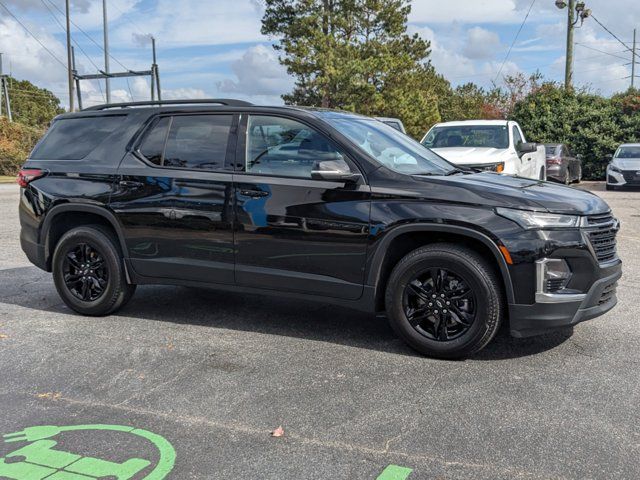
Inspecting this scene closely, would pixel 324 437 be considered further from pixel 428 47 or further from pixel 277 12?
pixel 428 47

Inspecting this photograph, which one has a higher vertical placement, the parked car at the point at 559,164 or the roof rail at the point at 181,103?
the roof rail at the point at 181,103

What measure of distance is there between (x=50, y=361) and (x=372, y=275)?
2.41 metres

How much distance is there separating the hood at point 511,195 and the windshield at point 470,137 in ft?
24.5

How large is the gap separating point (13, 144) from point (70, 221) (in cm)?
2963

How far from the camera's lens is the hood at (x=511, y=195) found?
14.0ft

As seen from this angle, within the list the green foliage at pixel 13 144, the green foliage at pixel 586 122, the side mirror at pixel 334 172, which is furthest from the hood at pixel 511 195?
the green foliage at pixel 13 144

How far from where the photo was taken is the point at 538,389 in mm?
3979

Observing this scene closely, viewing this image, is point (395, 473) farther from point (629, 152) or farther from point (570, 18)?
point (570, 18)

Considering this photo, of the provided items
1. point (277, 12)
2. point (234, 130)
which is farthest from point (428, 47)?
point (234, 130)

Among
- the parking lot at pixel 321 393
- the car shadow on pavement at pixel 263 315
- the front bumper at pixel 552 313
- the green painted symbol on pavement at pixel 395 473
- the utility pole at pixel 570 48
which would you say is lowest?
the green painted symbol on pavement at pixel 395 473

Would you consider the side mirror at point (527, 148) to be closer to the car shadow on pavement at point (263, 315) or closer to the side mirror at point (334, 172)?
the car shadow on pavement at point (263, 315)

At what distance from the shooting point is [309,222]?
475 cm

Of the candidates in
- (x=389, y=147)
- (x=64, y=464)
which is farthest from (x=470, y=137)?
(x=64, y=464)

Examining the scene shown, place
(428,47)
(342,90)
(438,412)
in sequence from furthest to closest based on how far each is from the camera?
(428,47) → (342,90) → (438,412)
